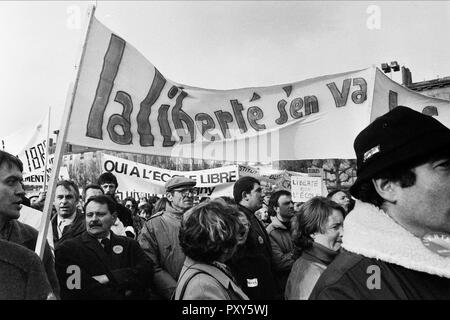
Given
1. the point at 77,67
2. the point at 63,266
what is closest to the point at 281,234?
the point at 63,266

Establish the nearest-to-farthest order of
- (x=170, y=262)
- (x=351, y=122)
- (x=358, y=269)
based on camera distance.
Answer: (x=358, y=269) → (x=170, y=262) → (x=351, y=122)

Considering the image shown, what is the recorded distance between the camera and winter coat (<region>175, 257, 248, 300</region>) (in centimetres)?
254

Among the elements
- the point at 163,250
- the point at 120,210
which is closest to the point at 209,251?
the point at 163,250

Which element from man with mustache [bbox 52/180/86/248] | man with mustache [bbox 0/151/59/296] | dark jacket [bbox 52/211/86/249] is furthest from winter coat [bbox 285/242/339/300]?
man with mustache [bbox 52/180/86/248]

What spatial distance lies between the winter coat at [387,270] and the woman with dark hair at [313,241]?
1755 mm

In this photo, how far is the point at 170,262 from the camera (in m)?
4.20

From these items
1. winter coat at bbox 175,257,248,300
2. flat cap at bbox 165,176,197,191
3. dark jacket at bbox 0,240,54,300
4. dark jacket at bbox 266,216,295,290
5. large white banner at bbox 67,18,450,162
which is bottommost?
dark jacket at bbox 266,216,295,290

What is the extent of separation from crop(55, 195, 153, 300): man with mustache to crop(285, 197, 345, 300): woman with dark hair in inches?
46.3

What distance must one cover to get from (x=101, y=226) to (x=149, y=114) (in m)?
1.10

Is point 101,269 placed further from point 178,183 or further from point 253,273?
point 178,183

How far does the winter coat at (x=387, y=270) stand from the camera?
1477 mm

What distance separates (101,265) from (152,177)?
510 cm

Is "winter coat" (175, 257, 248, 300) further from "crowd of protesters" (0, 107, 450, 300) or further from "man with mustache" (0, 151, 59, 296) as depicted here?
"man with mustache" (0, 151, 59, 296)
